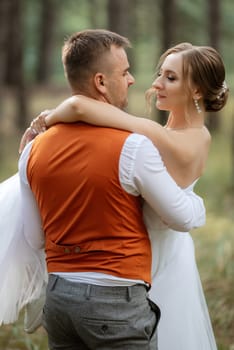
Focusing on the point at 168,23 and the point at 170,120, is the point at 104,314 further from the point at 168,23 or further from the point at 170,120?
the point at 168,23

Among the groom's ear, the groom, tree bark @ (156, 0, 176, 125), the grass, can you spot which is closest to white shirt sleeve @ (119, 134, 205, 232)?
the groom

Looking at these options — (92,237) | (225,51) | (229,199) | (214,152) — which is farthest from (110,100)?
(225,51)

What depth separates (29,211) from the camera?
10.2 ft

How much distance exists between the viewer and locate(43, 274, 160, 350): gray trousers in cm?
282

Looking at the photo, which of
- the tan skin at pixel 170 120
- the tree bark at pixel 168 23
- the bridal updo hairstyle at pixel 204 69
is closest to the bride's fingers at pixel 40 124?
the tan skin at pixel 170 120

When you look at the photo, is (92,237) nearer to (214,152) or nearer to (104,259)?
(104,259)

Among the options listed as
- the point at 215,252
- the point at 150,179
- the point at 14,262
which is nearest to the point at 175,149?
the point at 150,179

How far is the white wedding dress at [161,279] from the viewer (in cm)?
337

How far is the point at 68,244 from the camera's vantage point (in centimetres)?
288

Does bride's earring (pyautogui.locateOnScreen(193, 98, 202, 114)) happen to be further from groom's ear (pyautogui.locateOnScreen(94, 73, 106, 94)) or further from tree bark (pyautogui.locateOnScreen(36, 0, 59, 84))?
tree bark (pyautogui.locateOnScreen(36, 0, 59, 84))

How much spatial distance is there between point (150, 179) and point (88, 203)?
0.80 ft

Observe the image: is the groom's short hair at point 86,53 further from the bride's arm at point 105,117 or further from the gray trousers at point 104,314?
the gray trousers at point 104,314

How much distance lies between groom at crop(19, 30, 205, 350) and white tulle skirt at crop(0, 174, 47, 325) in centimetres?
47

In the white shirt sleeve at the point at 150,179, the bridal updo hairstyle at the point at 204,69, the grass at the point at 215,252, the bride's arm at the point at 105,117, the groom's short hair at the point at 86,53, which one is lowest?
the grass at the point at 215,252
